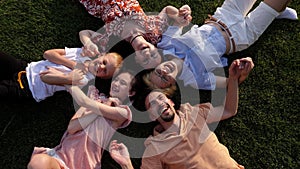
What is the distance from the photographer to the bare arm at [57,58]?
9.04 ft

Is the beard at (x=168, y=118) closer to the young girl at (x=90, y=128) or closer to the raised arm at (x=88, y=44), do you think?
the young girl at (x=90, y=128)

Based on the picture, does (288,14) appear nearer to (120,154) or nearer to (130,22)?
(130,22)

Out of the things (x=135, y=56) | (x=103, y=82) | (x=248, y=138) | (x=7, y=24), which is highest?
(x=7, y=24)

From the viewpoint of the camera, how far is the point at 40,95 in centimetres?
279

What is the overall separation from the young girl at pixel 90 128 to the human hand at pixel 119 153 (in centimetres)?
8

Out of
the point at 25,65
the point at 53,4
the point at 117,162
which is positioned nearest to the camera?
the point at 117,162

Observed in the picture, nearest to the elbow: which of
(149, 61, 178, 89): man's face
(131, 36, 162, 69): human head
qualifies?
(131, 36, 162, 69): human head

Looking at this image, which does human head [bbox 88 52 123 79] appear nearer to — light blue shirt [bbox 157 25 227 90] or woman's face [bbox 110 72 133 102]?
woman's face [bbox 110 72 133 102]

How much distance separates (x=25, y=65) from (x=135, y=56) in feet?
2.53

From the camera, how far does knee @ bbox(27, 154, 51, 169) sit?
2477 millimetres

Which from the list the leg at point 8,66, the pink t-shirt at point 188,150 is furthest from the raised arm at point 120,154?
the leg at point 8,66

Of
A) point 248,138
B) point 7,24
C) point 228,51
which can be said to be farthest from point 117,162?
point 7,24

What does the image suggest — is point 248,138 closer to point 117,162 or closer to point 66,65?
point 117,162

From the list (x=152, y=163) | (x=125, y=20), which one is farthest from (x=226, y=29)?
(x=152, y=163)
